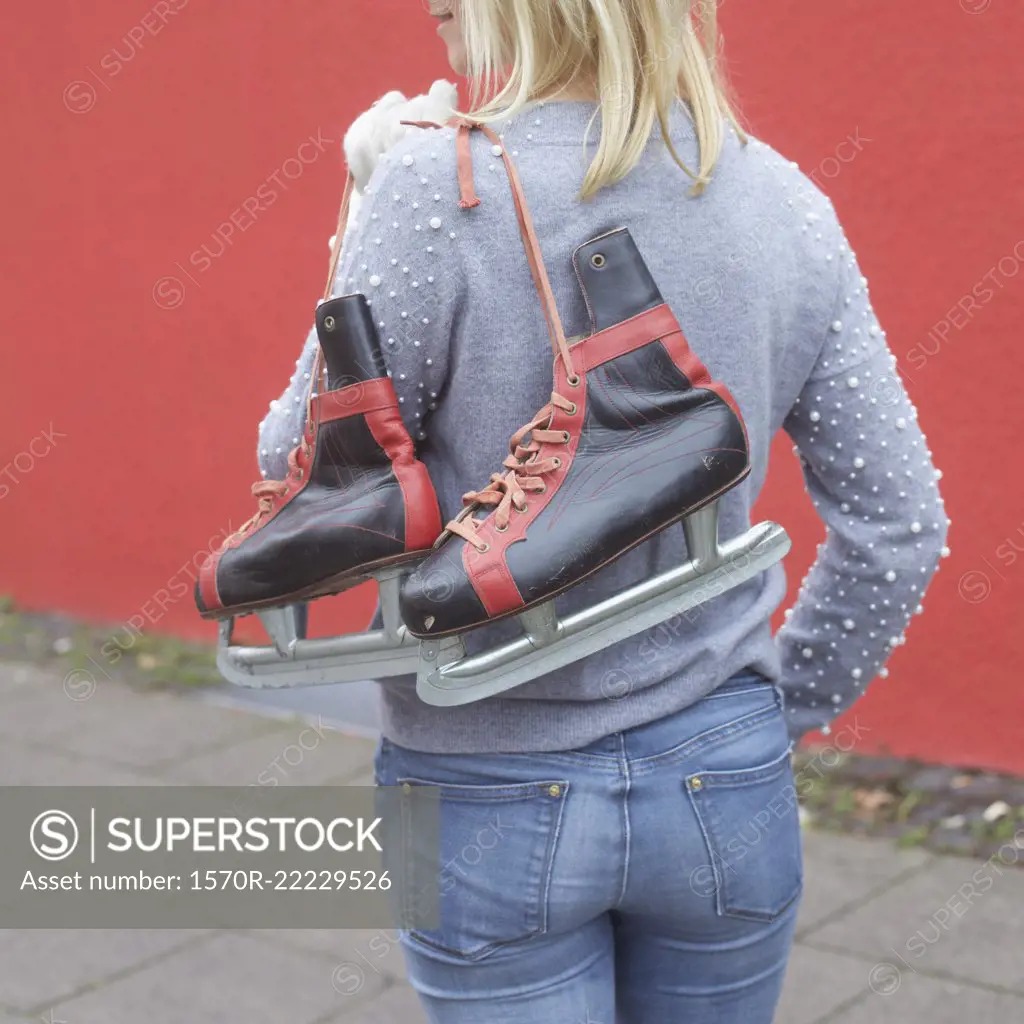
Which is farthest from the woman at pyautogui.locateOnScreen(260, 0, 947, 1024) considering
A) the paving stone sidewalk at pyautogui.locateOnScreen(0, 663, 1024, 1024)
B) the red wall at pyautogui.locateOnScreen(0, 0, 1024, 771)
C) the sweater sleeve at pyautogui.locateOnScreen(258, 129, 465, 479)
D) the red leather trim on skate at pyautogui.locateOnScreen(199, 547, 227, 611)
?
the red wall at pyautogui.locateOnScreen(0, 0, 1024, 771)

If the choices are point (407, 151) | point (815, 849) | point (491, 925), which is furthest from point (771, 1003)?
point (815, 849)

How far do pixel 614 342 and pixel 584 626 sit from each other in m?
0.30

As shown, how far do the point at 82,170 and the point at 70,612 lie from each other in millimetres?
2013

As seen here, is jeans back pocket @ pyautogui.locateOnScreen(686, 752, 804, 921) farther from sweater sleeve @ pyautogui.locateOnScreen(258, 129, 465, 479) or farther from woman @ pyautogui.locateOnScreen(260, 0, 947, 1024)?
sweater sleeve @ pyautogui.locateOnScreen(258, 129, 465, 479)

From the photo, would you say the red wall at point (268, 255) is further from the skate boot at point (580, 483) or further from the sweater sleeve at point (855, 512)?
the skate boot at point (580, 483)

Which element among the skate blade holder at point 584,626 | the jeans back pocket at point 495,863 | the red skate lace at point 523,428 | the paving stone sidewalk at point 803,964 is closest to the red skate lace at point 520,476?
→ the red skate lace at point 523,428

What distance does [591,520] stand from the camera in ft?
4.77

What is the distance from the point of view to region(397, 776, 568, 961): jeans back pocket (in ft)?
5.11

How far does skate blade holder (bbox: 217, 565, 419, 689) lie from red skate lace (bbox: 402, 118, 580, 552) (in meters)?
0.15

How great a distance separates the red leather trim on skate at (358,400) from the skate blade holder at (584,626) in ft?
0.82

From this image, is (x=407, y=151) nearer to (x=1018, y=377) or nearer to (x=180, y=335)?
(x=1018, y=377)

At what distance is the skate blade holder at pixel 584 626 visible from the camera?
148cm

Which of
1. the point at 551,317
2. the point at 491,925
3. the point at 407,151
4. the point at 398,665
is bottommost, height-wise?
the point at 491,925

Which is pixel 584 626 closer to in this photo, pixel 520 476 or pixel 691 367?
pixel 520 476
